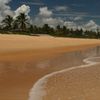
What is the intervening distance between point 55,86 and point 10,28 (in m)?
107

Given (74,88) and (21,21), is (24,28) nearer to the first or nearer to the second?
(21,21)

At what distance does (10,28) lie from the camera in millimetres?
116500

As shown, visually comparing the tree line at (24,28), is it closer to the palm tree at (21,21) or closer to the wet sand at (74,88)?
the palm tree at (21,21)

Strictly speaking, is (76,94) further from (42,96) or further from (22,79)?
(22,79)

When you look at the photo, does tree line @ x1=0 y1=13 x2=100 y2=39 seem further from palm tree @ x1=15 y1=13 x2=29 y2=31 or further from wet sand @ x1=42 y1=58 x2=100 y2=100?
wet sand @ x1=42 y1=58 x2=100 y2=100

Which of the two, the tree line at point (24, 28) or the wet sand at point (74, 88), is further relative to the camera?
the tree line at point (24, 28)

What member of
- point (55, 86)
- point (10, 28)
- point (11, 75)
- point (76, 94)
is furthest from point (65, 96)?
point (10, 28)

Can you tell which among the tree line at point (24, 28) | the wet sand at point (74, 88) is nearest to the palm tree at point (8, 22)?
the tree line at point (24, 28)

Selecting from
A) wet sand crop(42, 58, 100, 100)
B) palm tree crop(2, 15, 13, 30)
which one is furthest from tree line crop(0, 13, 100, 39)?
wet sand crop(42, 58, 100, 100)

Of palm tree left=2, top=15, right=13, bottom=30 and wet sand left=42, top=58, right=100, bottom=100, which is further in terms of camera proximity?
palm tree left=2, top=15, right=13, bottom=30

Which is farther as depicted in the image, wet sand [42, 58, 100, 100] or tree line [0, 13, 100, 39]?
tree line [0, 13, 100, 39]

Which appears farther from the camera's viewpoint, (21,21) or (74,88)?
(21,21)

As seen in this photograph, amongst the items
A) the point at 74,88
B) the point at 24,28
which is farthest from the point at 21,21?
the point at 74,88

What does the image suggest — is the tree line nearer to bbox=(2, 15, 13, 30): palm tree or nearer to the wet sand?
bbox=(2, 15, 13, 30): palm tree
